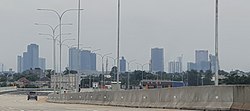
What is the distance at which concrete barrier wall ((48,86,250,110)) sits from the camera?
1120 inches

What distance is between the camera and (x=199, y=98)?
3228 centimetres

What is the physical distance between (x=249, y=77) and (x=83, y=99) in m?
17.5

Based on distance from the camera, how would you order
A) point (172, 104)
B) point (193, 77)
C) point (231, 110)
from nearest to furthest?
point (231, 110) → point (172, 104) → point (193, 77)

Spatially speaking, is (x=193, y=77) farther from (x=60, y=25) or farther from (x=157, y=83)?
(x=60, y=25)

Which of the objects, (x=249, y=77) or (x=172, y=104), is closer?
(x=172, y=104)

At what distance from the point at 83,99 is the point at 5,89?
9311 cm

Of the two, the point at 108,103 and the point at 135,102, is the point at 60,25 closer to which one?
the point at 108,103

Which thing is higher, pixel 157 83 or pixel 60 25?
pixel 60 25

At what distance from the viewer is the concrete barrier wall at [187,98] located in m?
28.5

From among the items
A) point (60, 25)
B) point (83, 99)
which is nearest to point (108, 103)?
point (83, 99)

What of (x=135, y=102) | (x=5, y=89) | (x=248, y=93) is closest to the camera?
(x=248, y=93)

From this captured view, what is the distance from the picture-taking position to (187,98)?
33.7 m

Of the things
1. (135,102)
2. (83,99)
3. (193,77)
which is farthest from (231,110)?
(193,77)

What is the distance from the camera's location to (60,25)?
7806cm
